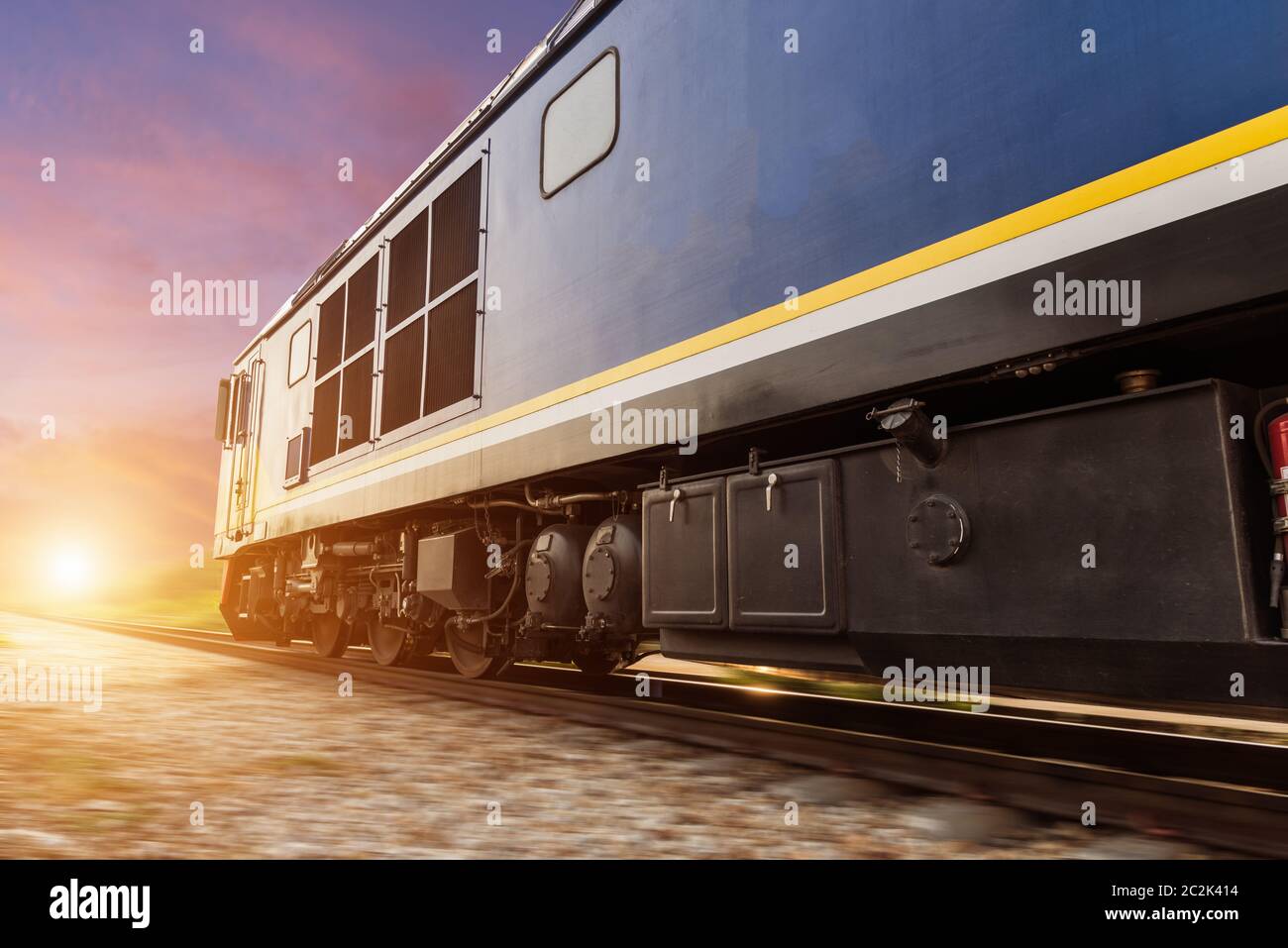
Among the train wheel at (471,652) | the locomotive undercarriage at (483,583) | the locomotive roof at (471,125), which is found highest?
the locomotive roof at (471,125)

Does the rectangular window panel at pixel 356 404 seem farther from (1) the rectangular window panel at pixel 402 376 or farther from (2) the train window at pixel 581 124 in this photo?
(2) the train window at pixel 581 124

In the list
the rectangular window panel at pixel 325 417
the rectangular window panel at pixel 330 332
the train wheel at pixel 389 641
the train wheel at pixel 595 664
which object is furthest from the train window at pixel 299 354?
the train wheel at pixel 595 664

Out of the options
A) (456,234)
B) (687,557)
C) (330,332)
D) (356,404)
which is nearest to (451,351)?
(456,234)

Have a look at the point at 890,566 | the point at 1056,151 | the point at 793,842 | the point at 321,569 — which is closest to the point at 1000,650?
the point at 890,566

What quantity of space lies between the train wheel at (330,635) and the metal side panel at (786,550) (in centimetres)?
635

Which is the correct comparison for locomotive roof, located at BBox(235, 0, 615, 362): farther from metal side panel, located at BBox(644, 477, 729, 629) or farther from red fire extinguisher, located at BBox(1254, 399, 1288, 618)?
red fire extinguisher, located at BBox(1254, 399, 1288, 618)

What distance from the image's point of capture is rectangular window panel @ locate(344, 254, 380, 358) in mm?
7035

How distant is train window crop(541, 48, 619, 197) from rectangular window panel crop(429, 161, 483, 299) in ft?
2.99

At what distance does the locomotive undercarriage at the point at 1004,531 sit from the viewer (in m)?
1.99

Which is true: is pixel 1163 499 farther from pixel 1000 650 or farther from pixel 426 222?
pixel 426 222

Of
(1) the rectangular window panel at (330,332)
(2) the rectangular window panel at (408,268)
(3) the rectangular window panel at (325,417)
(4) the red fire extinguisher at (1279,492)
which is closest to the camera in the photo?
(4) the red fire extinguisher at (1279,492)

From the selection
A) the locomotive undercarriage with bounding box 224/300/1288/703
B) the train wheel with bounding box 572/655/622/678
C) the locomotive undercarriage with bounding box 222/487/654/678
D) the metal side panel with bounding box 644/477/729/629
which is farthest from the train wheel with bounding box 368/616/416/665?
the metal side panel with bounding box 644/477/729/629

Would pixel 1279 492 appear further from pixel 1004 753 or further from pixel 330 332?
pixel 330 332
